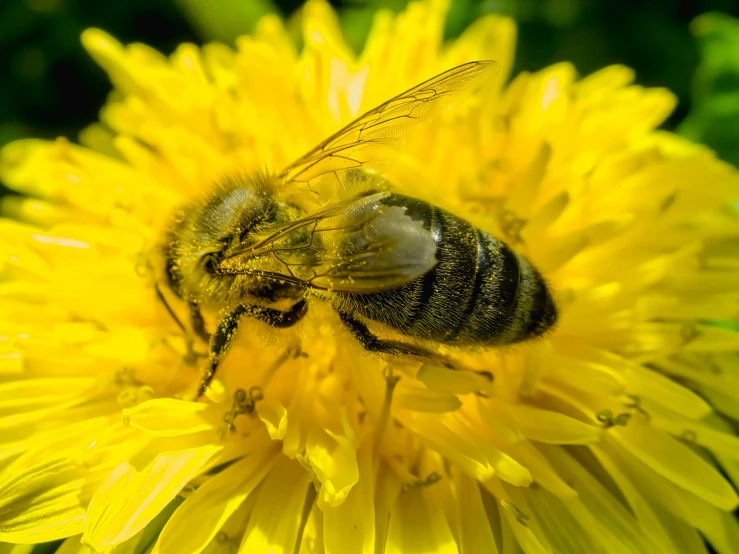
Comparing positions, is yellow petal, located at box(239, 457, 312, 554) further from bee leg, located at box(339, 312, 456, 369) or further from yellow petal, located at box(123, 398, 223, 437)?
bee leg, located at box(339, 312, 456, 369)

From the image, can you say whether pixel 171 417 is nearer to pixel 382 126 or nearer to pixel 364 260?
pixel 364 260

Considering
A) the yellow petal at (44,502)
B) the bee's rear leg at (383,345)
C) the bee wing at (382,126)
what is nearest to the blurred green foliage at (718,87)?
the bee wing at (382,126)

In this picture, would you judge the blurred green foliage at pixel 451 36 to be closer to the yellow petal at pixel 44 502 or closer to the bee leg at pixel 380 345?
the bee leg at pixel 380 345

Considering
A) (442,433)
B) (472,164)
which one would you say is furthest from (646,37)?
(442,433)

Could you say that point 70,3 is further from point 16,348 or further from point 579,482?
point 579,482

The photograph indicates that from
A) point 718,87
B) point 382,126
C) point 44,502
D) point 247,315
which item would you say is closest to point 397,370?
point 247,315

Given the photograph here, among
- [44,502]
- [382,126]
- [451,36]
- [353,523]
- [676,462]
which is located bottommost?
[676,462]
